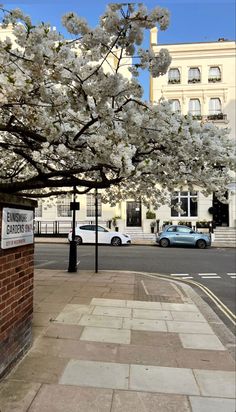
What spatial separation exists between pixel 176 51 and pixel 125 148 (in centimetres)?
3596

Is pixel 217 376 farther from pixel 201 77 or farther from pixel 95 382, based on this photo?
pixel 201 77

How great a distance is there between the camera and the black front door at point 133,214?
120ft

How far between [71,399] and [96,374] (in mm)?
725

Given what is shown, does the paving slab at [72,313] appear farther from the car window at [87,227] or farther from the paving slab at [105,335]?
the car window at [87,227]

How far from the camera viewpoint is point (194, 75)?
38219mm

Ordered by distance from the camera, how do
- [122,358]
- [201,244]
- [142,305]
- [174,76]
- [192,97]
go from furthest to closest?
[174,76]
[192,97]
[201,244]
[142,305]
[122,358]

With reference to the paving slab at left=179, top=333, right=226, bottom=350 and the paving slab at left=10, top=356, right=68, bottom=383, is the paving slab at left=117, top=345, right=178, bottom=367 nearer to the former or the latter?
the paving slab at left=179, top=333, right=226, bottom=350

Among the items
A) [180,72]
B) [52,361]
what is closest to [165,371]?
[52,361]

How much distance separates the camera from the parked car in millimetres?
26281

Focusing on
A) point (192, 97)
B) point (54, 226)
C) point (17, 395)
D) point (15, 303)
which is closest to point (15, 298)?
point (15, 303)

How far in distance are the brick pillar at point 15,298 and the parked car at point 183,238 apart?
21511mm

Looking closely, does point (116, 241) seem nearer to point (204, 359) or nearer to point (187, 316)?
point (187, 316)

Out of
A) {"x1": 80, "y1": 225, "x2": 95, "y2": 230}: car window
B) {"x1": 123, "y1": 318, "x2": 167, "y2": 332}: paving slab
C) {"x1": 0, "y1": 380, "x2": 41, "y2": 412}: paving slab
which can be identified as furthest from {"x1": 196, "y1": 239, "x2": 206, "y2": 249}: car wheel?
{"x1": 0, "y1": 380, "x2": 41, "y2": 412}: paving slab

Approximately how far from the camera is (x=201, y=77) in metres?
38.0
